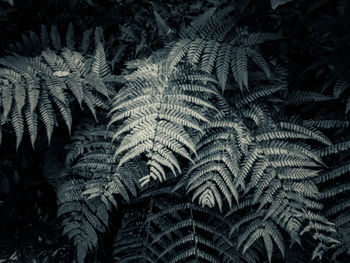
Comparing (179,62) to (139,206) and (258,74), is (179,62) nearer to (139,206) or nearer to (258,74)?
(258,74)

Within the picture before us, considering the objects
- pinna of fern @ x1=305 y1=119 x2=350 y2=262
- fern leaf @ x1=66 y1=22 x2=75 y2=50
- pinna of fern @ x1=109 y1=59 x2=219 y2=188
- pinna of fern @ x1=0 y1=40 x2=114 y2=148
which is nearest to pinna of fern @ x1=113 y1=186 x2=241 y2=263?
pinna of fern @ x1=109 y1=59 x2=219 y2=188

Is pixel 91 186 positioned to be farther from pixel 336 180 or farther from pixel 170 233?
pixel 336 180

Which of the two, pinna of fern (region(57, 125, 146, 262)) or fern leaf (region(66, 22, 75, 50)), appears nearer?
pinna of fern (region(57, 125, 146, 262))

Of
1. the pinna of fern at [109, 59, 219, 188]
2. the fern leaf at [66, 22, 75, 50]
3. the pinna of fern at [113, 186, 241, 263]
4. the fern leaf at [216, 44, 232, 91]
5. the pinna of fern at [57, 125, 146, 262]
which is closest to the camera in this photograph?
the pinna of fern at [109, 59, 219, 188]

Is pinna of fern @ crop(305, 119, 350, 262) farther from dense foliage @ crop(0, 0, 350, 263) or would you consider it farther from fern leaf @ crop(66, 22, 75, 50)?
fern leaf @ crop(66, 22, 75, 50)

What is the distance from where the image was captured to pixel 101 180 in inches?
85.6

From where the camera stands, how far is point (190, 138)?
6.53ft

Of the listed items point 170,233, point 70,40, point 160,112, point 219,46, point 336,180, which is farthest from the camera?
point 70,40

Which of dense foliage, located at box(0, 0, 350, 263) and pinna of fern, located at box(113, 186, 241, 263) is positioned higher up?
dense foliage, located at box(0, 0, 350, 263)

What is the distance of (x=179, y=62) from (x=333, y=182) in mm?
1366

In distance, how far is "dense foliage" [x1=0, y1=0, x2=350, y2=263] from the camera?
195 centimetres

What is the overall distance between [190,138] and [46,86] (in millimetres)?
1042

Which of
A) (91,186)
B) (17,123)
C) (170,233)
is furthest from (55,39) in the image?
(170,233)

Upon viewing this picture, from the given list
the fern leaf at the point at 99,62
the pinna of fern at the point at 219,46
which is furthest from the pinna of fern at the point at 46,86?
the pinna of fern at the point at 219,46
